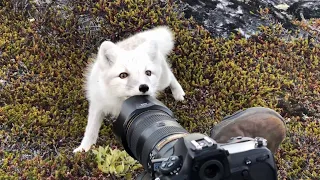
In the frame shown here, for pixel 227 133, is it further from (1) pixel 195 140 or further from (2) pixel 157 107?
(1) pixel 195 140

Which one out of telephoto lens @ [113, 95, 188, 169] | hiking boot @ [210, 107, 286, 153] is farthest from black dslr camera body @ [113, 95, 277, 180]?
hiking boot @ [210, 107, 286, 153]

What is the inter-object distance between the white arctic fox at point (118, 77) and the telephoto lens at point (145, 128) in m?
0.63

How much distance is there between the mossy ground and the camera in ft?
14.3

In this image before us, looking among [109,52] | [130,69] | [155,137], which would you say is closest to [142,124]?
[155,137]

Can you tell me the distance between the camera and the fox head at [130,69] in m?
4.05

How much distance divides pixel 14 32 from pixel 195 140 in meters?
3.81

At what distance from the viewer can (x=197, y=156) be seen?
7.55 feet

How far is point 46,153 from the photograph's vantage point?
433cm

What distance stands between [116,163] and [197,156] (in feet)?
5.90

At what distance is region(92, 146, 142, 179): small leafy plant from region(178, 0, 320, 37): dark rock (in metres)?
2.46

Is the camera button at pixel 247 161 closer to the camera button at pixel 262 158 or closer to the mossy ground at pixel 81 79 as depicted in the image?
the camera button at pixel 262 158

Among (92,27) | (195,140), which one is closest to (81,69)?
(92,27)

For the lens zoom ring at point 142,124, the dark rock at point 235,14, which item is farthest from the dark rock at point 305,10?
the lens zoom ring at point 142,124

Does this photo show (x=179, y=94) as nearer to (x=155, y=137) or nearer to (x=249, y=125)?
(x=249, y=125)
